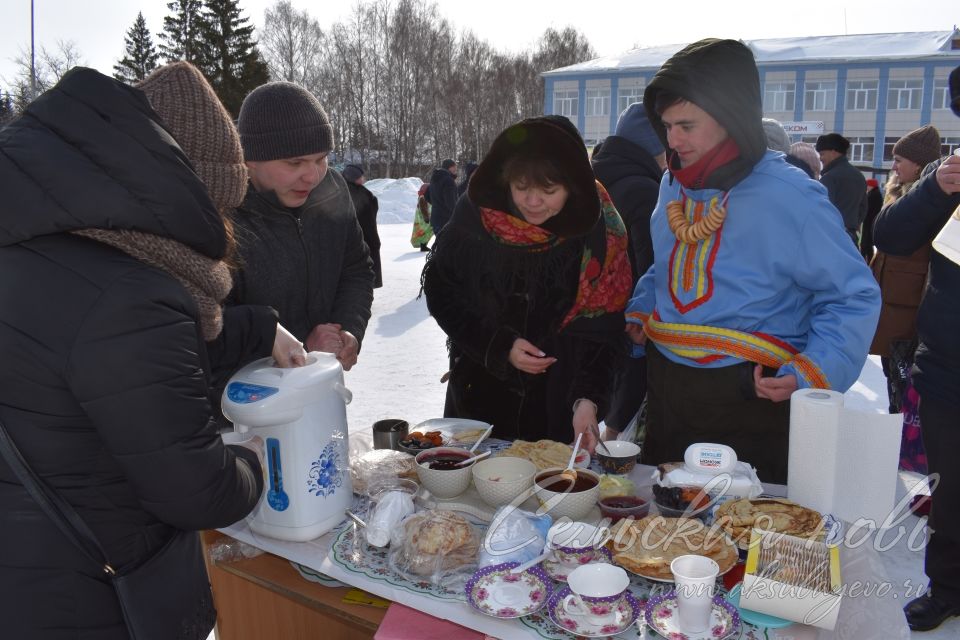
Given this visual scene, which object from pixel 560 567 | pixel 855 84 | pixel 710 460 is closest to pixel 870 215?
pixel 710 460

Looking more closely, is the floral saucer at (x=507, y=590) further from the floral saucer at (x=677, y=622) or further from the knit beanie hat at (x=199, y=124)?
the knit beanie hat at (x=199, y=124)

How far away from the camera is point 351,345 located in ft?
6.91

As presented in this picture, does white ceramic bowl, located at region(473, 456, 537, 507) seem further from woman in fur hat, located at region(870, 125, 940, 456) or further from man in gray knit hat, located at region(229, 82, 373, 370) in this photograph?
woman in fur hat, located at region(870, 125, 940, 456)

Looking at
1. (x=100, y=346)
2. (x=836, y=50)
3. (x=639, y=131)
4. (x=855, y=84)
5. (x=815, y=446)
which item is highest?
(x=836, y=50)

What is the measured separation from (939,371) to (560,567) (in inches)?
65.4

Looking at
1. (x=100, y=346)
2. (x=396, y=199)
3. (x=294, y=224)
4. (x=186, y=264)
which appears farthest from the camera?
(x=396, y=199)

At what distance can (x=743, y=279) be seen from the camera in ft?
5.62

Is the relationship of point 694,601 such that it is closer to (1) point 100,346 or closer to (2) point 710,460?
(2) point 710,460

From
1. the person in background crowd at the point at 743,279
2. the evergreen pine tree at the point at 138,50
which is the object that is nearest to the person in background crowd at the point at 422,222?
the person in background crowd at the point at 743,279

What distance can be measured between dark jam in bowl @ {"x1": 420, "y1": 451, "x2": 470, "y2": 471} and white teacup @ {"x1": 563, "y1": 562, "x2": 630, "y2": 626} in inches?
17.2

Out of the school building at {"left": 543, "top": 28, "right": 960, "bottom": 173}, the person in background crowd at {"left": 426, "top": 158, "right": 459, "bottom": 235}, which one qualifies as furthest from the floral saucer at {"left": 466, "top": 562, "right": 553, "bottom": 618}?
the school building at {"left": 543, "top": 28, "right": 960, "bottom": 173}

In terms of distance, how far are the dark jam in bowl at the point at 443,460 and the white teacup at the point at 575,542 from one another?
0.32m

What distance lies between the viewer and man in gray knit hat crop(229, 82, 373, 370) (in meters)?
1.93

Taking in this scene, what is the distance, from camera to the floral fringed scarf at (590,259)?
80.6 inches
